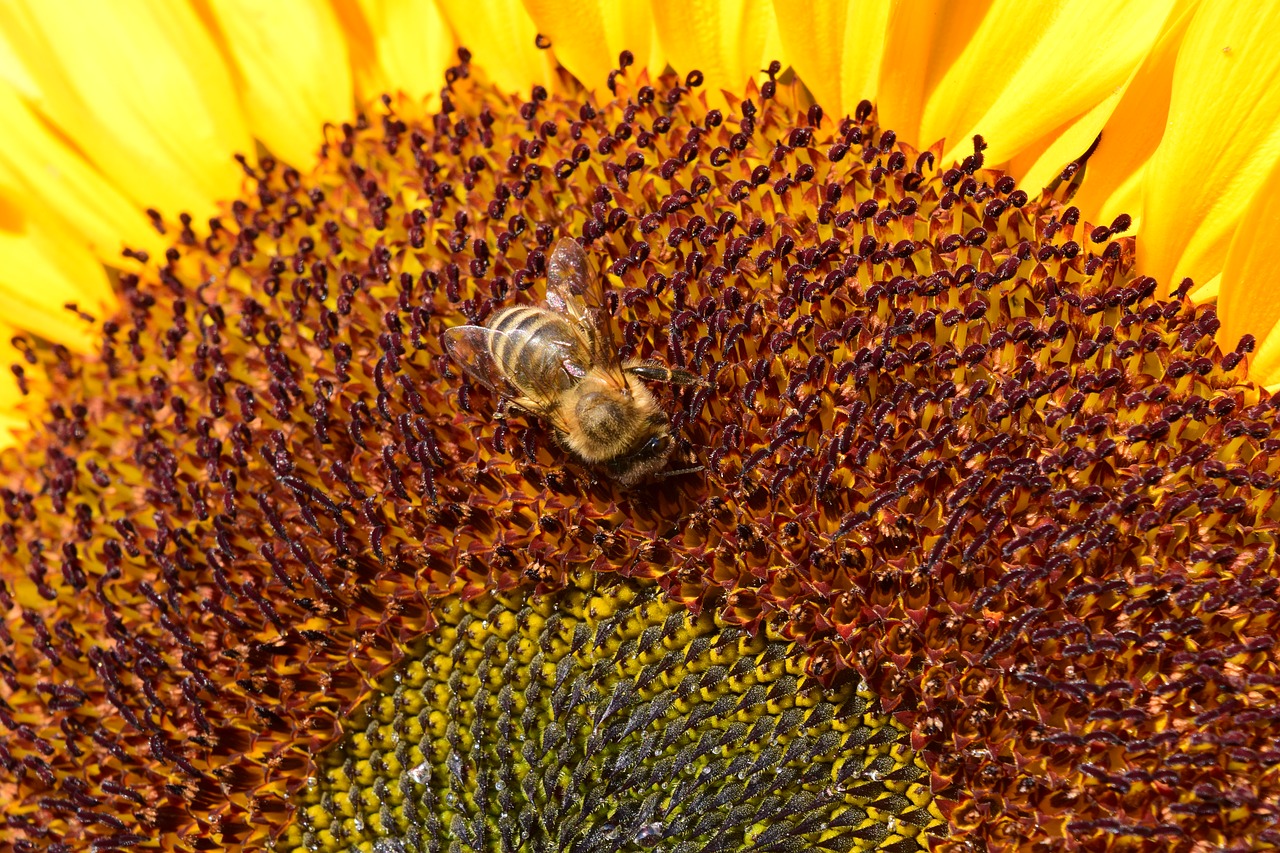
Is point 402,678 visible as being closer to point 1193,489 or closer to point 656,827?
point 656,827

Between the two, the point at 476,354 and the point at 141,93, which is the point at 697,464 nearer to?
the point at 476,354

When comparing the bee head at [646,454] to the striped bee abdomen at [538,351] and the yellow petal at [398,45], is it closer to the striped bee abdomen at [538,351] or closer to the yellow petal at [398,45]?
the striped bee abdomen at [538,351]

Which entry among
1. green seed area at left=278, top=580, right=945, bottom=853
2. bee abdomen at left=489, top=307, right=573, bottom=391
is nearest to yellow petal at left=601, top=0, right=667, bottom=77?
bee abdomen at left=489, top=307, right=573, bottom=391

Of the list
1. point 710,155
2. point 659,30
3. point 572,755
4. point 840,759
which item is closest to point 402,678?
point 572,755

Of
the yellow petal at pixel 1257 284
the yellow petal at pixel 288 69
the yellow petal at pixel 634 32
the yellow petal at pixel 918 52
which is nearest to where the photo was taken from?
the yellow petal at pixel 1257 284

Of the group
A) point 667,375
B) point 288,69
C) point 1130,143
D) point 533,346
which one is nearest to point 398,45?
point 288,69

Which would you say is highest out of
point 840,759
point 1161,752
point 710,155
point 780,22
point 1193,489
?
point 780,22

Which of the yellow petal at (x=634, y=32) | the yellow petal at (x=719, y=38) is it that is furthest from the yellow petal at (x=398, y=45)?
the yellow petal at (x=719, y=38)
